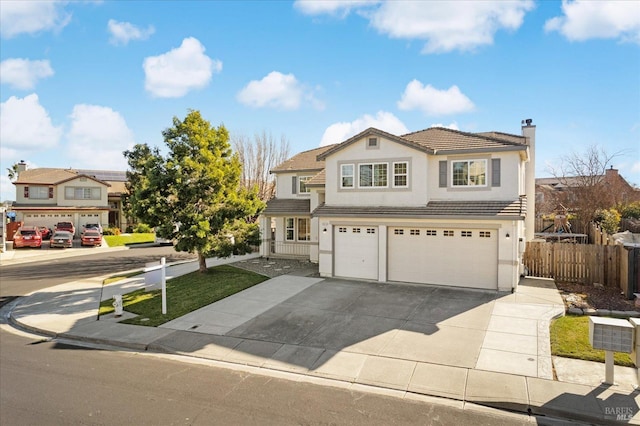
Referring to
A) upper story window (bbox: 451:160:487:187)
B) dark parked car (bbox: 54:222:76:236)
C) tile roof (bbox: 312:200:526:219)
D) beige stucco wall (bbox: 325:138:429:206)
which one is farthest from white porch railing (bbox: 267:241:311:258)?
dark parked car (bbox: 54:222:76:236)

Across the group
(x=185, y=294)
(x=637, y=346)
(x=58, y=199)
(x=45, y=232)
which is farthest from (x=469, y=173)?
(x=58, y=199)

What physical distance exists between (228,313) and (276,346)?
357cm

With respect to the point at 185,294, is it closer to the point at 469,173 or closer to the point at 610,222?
the point at 469,173

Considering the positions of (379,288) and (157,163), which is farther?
(157,163)

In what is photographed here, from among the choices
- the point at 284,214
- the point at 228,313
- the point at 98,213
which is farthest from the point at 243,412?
the point at 98,213

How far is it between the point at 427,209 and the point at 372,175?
3.03 metres

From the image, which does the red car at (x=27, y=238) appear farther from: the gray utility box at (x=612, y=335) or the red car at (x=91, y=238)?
the gray utility box at (x=612, y=335)

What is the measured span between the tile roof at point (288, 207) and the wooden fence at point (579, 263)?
1238cm

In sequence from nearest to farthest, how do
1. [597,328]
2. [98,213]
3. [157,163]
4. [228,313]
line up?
1. [597,328]
2. [228,313]
3. [157,163]
4. [98,213]

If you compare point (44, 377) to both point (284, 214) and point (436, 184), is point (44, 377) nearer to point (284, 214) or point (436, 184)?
point (436, 184)

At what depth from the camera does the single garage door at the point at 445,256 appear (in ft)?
50.6

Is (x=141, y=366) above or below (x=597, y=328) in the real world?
below

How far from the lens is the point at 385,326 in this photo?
1154 centimetres

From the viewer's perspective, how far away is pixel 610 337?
24.8 feet
